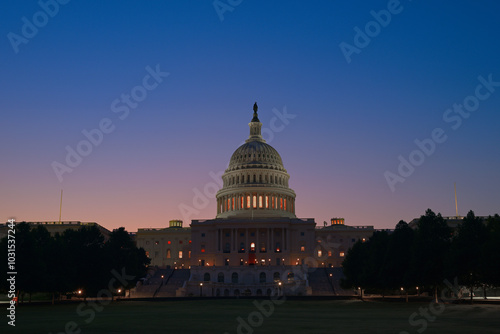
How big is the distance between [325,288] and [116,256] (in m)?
48.1

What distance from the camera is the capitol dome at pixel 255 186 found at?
181625mm

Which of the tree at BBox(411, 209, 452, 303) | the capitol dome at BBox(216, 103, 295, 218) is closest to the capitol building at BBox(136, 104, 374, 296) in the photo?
the capitol dome at BBox(216, 103, 295, 218)

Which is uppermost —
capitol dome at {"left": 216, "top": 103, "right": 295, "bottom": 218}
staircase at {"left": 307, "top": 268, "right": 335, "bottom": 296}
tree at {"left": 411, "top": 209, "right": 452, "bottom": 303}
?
capitol dome at {"left": 216, "top": 103, "right": 295, "bottom": 218}

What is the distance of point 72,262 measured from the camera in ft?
286

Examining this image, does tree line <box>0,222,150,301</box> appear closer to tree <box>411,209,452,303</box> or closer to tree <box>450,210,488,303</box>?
tree <box>411,209,452,303</box>

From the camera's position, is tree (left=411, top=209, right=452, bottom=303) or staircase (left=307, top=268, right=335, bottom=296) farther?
staircase (left=307, top=268, right=335, bottom=296)

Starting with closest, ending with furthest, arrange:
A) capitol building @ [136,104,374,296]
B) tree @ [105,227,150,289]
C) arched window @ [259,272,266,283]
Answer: tree @ [105,227,150,289], capitol building @ [136,104,374,296], arched window @ [259,272,266,283]

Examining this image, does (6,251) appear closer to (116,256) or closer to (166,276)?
(116,256)

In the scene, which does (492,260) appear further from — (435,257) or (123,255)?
(123,255)

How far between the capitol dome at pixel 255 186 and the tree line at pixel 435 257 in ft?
278

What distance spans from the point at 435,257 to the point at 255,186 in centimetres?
10663

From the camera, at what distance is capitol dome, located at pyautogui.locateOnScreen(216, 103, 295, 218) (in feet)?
596

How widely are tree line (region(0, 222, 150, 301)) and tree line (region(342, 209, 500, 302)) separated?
42.3 m

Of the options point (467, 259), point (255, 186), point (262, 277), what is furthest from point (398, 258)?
point (255, 186)
